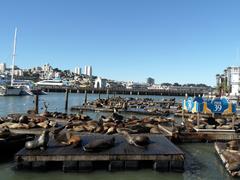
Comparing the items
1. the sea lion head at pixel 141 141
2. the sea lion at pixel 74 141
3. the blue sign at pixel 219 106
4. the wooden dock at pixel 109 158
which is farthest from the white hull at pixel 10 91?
the sea lion head at pixel 141 141

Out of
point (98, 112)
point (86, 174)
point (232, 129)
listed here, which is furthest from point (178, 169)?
point (98, 112)

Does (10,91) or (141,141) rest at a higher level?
(10,91)

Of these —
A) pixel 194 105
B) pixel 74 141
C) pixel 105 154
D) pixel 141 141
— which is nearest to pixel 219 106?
pixel 194 105

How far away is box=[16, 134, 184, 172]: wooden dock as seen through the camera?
10156 mm

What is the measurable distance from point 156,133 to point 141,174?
5521mm

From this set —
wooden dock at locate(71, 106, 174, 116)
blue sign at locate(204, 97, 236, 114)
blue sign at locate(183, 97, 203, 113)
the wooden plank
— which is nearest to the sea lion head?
the wooden plank

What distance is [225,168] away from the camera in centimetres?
1145

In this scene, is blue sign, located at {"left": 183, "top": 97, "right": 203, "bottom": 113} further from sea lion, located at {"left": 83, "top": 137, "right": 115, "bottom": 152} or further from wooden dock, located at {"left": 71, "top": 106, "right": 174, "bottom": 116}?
wooden dock, located at {"left": 71, "top": 106, "right": 174, "bottom": 116}

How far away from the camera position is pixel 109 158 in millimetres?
10383

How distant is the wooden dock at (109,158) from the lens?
1016cm

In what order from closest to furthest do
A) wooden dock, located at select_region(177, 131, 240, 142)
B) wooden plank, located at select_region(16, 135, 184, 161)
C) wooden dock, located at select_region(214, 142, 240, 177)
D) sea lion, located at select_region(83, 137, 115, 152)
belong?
wooden plank, located at select_region(16, 135, 184, 161) < wooden dock, located at select_region(214, 142, 240, 177) < sea lion, located at select_region(83, 137, 115, 152) < wooden dock, located at select_region(177, 131, 240, 142)

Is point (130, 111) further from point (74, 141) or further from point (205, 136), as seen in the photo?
point (74, 141)

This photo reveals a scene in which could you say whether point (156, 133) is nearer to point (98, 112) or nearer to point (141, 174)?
point (141, 174)

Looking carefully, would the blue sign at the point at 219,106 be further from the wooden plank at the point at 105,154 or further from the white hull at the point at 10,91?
the white hull at the point at 10,91
